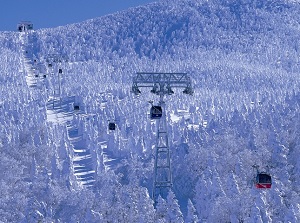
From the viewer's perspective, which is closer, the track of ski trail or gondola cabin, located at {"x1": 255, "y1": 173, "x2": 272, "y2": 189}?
gondola cabin, located at {"x1": 255, "y1": 173, "x2": 272, "y2": 189}

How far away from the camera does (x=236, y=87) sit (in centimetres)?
19938

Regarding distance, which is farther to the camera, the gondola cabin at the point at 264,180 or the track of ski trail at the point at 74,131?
the track of ski trail at the point at 74,131

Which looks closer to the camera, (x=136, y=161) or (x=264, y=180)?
(x=264, y=180)

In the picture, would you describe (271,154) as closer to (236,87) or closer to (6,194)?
(6,194)

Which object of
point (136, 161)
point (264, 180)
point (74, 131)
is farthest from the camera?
point (74, 131)

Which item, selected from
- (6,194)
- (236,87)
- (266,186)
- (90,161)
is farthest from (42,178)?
(236,87)

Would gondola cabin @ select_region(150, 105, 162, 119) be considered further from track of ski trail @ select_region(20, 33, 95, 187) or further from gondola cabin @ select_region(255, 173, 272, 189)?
track of ski trail @ select_region(20, 33, 95, 187)

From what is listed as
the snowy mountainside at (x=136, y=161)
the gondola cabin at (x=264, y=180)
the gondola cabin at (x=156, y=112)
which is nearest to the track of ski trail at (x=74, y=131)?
the snowy mountainside at (x=136, y=161)

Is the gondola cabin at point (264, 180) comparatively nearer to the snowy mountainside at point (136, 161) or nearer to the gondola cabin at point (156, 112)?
the snowy mountainside at point (136, 161)

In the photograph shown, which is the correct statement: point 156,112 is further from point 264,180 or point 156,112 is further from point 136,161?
point 136,161

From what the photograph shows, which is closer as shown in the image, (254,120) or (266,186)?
(266,186)

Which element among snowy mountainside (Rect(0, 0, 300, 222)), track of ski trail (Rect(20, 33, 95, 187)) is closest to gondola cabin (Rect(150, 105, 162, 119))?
snowy mountainside (Rect(0, 0, 300, 222))

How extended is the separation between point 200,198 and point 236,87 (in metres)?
138

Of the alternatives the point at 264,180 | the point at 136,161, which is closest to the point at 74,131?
the point at 136,161
